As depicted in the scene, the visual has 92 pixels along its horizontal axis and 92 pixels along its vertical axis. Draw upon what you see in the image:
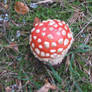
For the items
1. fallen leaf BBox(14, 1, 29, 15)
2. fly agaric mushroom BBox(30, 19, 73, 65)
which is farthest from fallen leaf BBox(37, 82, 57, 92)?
fallen leaf BBox(14, 1, 29, 15)

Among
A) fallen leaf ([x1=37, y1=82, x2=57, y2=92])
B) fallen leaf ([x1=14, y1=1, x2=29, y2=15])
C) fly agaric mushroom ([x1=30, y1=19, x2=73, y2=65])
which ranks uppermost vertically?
fallen leaf ([x1=14, y1=1, x2=29, y2=15])

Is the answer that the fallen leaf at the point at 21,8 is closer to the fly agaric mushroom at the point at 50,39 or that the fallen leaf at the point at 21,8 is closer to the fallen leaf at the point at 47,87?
the fly agaric mushroom at the point at 50,39

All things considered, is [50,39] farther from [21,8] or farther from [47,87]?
[21,8]

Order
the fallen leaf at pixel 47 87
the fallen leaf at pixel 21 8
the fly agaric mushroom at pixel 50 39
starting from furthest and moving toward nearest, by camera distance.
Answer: the fallen leaf at pixel 21 8
the fallen leaf at pixel 47 87
the fly agaric mushroom at pixel 50 39

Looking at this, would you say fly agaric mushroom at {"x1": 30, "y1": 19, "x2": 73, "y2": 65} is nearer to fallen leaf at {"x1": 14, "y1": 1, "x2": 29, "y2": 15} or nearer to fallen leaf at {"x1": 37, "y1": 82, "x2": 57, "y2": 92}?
fallen leaf at {"x1": 37, "y1": 82, "x2": 57, "y2": 92}

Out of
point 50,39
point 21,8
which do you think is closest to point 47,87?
point 50,39

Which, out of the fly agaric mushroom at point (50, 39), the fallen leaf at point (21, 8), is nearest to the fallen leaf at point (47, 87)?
the fly agaric mushroom at point (50, 39)

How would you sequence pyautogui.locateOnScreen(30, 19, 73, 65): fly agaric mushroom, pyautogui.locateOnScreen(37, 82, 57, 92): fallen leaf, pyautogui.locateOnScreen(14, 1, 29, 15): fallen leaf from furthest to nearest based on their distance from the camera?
pyautogui.locateOnScreen(14, 1, 29, 15): fallen leaf → pyautogui.locateOnScreen(37, 82, 57, 92): fallen leaf → pyautogui.locateOnScreen(30, 19, 73, 65): fly agaric mushroom

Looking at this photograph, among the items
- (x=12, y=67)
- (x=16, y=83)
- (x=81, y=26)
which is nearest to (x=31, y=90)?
(x=16, y=83)

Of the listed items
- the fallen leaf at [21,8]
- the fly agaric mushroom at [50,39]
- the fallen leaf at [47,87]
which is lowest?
the fallen leaf at [47,87]
